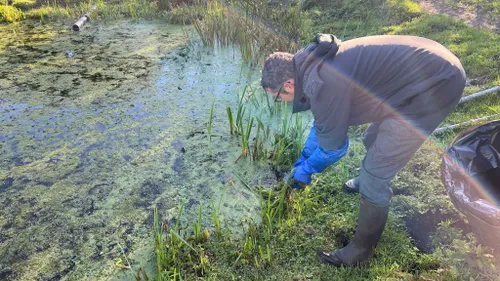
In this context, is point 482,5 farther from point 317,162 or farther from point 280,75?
point 280,75

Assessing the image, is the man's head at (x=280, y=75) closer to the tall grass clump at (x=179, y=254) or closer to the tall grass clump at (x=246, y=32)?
the tall grass clump at (x=179, y=254)

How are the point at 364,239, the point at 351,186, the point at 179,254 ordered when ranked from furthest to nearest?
the point at 351,186 < the point at 179,254 < the point at 364,239

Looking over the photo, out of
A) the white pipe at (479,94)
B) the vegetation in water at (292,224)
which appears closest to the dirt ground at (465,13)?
the vegetation in water at (292,224)

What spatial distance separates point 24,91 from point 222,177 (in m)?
2.63

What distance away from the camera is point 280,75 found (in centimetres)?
156

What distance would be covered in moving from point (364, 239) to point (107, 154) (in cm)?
203

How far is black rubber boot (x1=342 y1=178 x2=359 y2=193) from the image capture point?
226 centimetres

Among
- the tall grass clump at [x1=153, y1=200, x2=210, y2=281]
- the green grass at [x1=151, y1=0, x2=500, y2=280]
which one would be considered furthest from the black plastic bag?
the tall grass clump at [x1=153, y1=200, x2=210, y2=281]

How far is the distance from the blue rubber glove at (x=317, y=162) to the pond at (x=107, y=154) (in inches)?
17.4

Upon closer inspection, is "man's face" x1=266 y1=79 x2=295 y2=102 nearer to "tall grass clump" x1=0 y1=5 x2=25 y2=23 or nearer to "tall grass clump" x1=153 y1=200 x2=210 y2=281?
"tall grass clump" x1=153 y1=200 x2=210 y2=281

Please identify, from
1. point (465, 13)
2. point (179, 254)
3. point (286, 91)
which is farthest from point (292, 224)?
point (465, 13)

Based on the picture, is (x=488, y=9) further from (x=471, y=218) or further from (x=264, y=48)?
(x=471, y=218)

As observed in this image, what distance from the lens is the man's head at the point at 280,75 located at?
1.56 meters

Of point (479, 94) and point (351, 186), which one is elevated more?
point (479, 94)
